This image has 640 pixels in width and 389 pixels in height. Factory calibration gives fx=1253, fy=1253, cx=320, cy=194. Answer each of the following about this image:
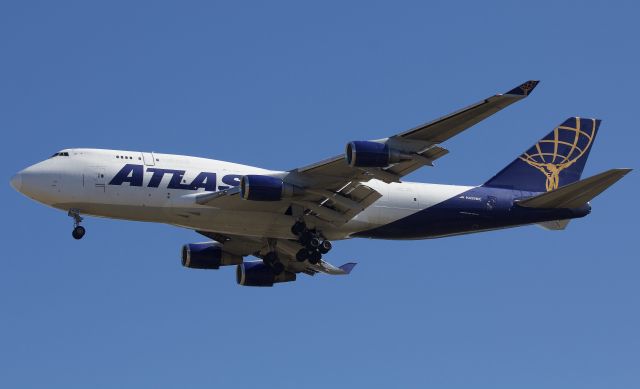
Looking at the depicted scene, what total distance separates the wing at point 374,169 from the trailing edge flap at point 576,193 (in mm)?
7325

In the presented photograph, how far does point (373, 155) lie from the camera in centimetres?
4719

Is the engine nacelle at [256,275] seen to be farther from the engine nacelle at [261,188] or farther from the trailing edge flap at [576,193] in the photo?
the trailing edge flap at [576,193]

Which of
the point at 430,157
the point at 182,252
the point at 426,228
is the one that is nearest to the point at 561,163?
the point at 426,228

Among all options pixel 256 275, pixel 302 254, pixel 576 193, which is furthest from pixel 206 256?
pixel 576 193

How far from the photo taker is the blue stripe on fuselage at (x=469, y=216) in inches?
2144

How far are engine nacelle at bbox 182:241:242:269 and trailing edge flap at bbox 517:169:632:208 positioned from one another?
543 inches

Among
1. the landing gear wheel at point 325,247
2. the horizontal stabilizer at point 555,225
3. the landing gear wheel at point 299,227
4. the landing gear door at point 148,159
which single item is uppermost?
the landing gear door at point 148,159

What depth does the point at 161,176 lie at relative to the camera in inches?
2023

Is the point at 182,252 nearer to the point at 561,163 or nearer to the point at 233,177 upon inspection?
the point at 233,177

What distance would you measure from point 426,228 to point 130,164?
1314 centimetres

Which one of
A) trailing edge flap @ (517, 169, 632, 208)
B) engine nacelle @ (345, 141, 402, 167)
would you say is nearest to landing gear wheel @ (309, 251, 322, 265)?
engine nacelle @ (345, 141, 402, 167)

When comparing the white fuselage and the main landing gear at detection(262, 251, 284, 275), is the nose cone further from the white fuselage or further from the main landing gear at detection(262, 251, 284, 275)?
the main landing gear at detection(262, 251, 284, 275)

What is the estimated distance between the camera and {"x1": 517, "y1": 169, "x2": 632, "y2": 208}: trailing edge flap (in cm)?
5041

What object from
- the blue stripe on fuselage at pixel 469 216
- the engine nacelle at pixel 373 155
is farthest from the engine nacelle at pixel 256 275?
the engine nacelle at pixel 373 155
